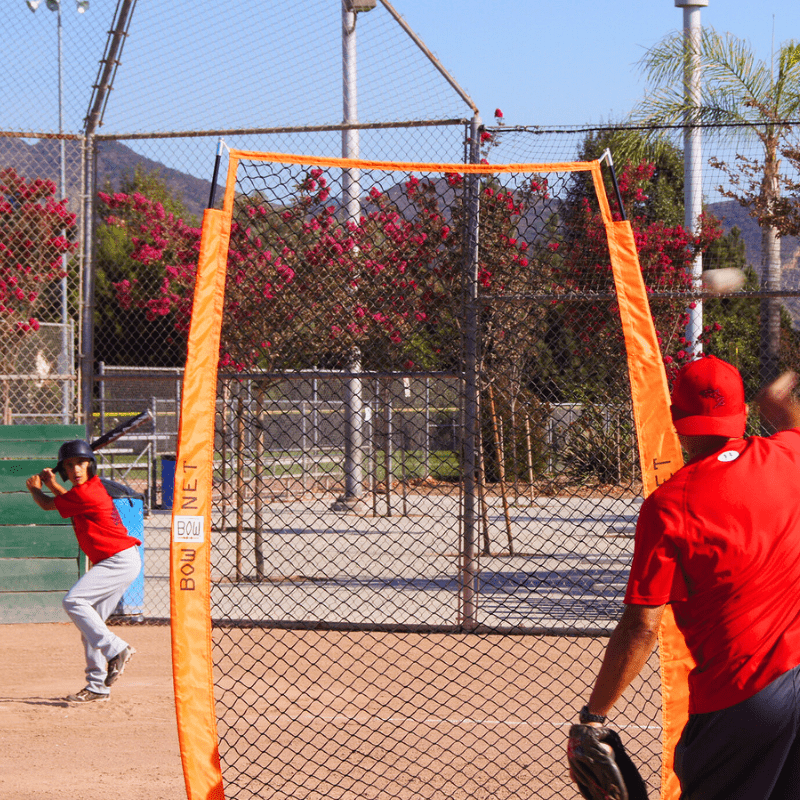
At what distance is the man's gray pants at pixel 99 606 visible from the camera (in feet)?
18.6

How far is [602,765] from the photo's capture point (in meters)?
2.39

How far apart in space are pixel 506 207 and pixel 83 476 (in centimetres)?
368

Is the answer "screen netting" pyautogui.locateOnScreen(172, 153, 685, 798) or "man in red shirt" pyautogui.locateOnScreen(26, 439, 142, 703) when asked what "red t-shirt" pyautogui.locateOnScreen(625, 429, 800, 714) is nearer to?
"screen netting" pyautogui.locateOnScreen(172, 153, 685, 798)

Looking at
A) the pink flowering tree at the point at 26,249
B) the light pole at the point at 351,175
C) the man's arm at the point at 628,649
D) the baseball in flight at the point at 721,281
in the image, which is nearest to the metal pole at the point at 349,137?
the light pole at the point at 351,175

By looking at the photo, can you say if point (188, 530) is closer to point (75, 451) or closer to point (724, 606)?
point (724, 606)

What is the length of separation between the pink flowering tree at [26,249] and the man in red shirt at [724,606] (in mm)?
6282

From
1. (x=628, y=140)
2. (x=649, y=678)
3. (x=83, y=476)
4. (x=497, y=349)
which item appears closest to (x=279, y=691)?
(x=83, y=476)

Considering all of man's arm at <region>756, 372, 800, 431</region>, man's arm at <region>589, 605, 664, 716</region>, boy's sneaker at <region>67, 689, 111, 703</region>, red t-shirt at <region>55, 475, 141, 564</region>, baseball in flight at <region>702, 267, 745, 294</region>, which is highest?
baseball in flight at <region>702, 267, 745, 294</region>

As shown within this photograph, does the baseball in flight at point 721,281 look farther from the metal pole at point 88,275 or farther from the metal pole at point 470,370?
the metal pole at point 88,275

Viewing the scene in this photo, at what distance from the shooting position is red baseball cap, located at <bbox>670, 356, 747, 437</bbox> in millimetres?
2547

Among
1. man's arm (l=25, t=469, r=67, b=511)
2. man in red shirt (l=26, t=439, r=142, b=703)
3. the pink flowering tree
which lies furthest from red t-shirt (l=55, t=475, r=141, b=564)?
the pink flowering tree

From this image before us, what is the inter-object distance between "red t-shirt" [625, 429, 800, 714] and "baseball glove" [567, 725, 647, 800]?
0.27 m

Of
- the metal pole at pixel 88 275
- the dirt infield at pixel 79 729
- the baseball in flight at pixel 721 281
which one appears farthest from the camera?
the metal pole at pixel 88 275

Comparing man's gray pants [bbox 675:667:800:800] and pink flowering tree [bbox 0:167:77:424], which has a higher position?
pink flowering tree [bbox 0:167:77:424]
